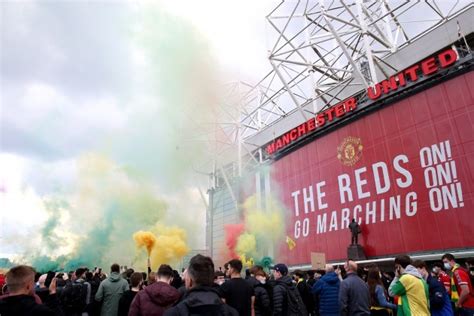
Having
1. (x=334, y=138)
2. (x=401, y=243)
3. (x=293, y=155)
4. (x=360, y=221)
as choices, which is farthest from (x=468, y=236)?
(x=293, y=155)

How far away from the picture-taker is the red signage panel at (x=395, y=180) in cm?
1648

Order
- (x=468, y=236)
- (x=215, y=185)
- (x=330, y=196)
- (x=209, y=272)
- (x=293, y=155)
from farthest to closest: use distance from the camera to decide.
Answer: (x=215, y=185)
(x=293, y=155)
(x=330, y=196)
(x=468, y=236)
(x=209, y=272)

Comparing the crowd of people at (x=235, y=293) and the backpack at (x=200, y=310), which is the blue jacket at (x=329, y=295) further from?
the backpack at (x=200, y=310)

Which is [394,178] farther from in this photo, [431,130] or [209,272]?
[209,272]

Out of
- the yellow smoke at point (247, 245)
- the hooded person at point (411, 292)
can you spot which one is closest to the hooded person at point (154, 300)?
the hooded person at point (411, 292)

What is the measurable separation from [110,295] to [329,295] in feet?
14.3

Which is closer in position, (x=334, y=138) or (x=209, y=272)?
(x=209, y=272)

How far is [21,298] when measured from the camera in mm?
2650

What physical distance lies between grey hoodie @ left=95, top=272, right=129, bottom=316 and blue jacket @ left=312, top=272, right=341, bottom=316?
409 centimetres

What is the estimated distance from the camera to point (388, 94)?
20.1 m

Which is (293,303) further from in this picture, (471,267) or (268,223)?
(268,223)

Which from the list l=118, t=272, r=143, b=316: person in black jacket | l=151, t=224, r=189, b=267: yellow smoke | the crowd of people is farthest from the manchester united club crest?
l=118, t=272, r=143, b=316: person in black jacket

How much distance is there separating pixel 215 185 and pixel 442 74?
27343 mm

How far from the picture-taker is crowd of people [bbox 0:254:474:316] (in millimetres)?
2562
